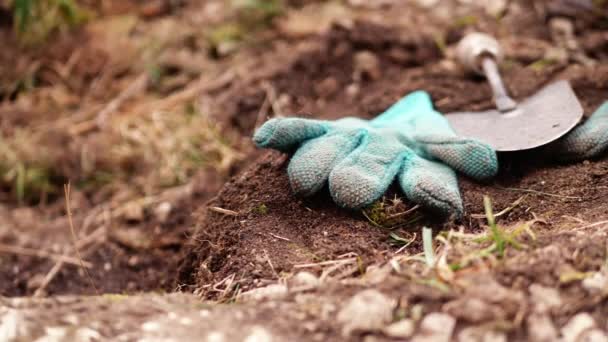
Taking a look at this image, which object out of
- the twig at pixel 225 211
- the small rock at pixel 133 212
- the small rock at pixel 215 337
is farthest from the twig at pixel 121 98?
the small rock at pixel 215 337

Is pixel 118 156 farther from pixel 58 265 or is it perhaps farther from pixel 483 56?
pixel 483 56

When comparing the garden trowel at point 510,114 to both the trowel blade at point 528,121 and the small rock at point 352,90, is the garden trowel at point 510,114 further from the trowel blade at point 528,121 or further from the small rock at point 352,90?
the small rock at point 352,90

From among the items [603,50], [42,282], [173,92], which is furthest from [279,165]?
[603,50]

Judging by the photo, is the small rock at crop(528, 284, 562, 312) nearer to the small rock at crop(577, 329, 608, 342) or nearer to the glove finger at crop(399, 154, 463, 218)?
the small rock at crop(577, 329, 608, 342)

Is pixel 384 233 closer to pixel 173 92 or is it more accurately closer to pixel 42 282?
pixel 42 282

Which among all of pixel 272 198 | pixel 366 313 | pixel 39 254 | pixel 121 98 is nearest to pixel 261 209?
pixel 272 198
